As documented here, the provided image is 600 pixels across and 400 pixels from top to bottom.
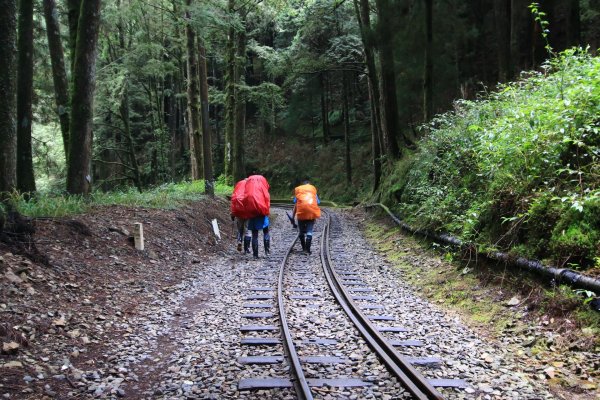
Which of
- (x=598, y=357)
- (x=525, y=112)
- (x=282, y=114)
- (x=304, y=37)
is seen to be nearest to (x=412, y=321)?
(x=598, y=357)

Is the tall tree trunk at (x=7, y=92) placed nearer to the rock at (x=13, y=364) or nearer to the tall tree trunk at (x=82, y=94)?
the tall tree trunk at (x=82, y=94)

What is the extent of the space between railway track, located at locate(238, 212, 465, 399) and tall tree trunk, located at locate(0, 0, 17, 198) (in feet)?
16.3

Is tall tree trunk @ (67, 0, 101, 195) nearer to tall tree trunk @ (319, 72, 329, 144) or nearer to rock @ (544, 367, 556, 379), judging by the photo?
rock @ (544, 367, 556, 379)

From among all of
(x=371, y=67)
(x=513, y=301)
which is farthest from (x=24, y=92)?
(x=371, y=67)

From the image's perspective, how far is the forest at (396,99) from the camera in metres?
6.70

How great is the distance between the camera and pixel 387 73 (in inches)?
715

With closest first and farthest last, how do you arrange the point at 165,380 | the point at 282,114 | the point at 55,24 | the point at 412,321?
1. the point at 165,380
2. the point at 412,321
3. the point at 55,24
4. the point at 282,114

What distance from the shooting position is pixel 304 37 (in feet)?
93.0

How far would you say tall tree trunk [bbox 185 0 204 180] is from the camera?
1758 centimetres

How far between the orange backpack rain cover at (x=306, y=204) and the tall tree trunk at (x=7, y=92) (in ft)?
20.4

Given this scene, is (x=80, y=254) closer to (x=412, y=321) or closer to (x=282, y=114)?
(x=412, y=321)

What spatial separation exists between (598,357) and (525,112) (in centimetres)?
451

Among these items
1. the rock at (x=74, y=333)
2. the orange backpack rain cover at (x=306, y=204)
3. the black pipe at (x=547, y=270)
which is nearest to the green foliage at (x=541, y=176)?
the black pipe at (x=547, y=270)

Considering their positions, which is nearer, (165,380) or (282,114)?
(165,380)
